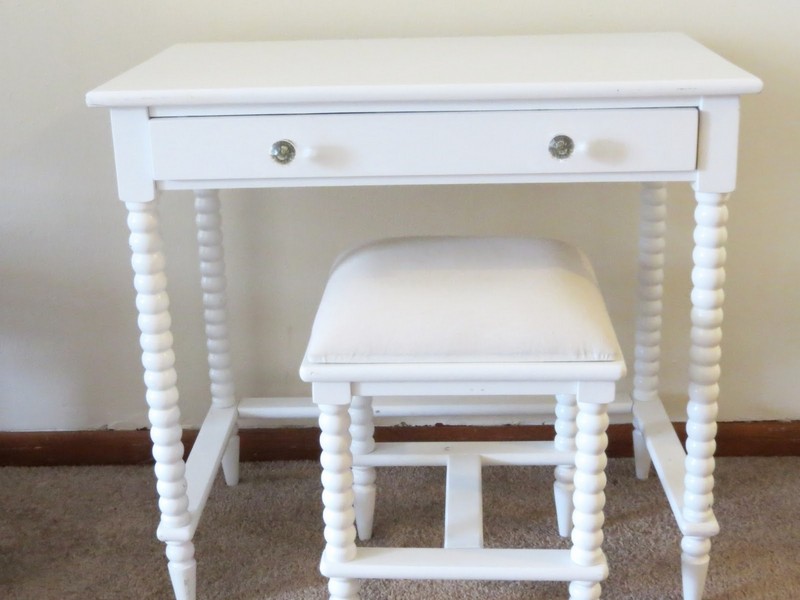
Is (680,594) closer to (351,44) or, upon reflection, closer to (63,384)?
(351,44)

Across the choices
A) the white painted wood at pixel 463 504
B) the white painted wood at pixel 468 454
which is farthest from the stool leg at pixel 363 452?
the white painted wood at pixel 463 504

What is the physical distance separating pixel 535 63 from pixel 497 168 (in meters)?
0.17

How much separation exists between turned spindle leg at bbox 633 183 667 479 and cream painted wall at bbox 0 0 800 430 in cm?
10

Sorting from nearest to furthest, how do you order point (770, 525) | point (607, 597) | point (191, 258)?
point (607, 597) < point (770, 525) < point (191, 258)

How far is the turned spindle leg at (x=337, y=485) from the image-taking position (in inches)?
45.7

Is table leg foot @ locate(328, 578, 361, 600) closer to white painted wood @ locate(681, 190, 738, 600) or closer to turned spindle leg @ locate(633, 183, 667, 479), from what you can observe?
white painted wood @ locate(681, 190, 738, 600)

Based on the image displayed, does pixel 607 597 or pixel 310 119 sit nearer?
pixel 310 119

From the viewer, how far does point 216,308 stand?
1.56 metres

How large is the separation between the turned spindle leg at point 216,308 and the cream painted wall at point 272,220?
97 millimetres

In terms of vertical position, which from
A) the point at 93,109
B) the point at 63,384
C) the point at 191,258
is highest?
the point at 93,109

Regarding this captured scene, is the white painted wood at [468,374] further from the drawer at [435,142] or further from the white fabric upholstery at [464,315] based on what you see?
the drawer at [435,142]

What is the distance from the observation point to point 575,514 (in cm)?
119

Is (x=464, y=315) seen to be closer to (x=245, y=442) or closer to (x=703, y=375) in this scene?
(x=703, y=375)

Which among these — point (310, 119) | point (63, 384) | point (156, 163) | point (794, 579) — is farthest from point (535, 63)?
point (63, 384)
